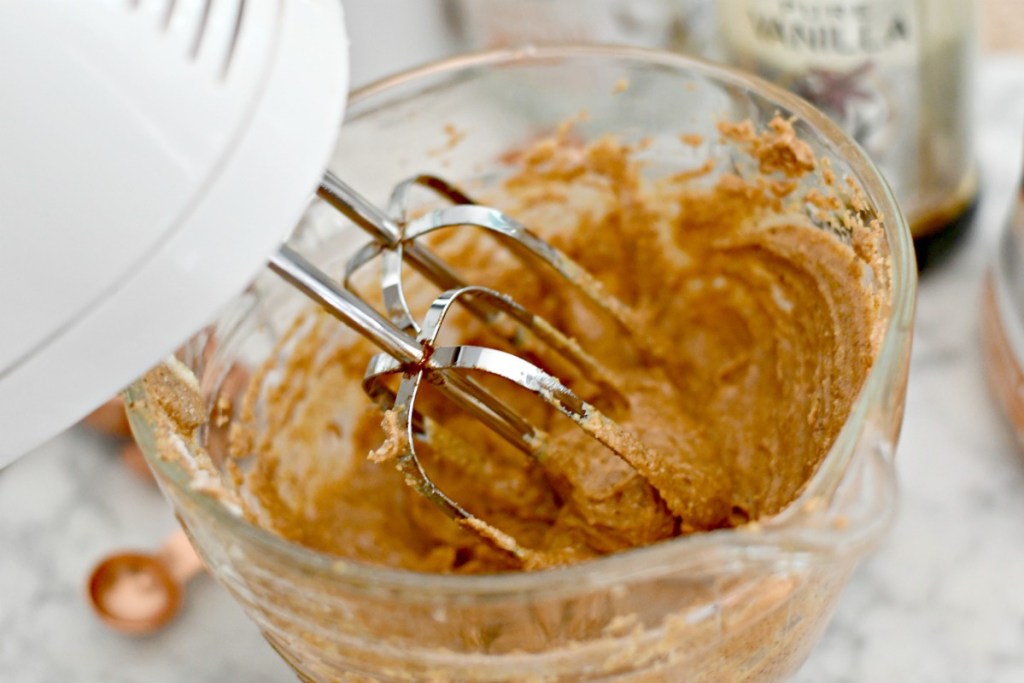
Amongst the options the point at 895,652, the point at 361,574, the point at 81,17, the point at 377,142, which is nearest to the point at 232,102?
the point at 81,17

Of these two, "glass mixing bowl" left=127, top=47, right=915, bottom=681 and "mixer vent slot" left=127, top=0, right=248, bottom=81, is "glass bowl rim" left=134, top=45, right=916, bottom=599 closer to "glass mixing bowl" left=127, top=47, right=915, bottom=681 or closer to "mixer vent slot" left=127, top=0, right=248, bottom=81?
"glass mixing bowl" left=127, top=47, right=915, bottom=681

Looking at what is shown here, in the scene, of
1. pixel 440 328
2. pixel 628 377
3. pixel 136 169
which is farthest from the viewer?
pixel 628 377

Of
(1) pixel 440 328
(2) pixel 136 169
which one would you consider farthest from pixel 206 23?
(1) pixel 440 328

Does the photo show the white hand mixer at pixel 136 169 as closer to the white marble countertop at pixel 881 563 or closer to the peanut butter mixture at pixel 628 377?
the peanut butter mixture at pixel 628 377

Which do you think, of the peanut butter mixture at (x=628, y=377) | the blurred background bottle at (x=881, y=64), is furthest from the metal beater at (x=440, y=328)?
the blurred background bottle at (x=881, y=64)

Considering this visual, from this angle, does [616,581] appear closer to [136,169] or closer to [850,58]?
[136,169]

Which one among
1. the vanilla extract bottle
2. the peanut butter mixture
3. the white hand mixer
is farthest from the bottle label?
the white hand mixer
